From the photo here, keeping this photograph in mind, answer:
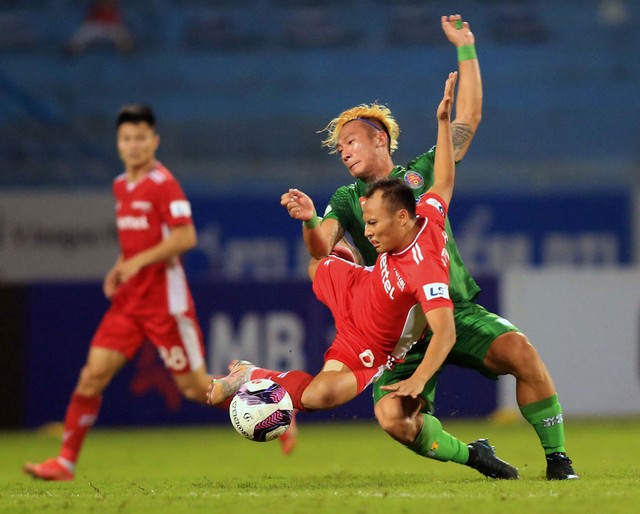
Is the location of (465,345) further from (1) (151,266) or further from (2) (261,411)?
(1) (151,266)

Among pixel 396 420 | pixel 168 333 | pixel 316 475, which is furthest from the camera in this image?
pixel 168 333

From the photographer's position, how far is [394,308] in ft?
18.5

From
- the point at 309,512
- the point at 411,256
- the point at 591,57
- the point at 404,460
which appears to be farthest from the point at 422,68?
the point at 309,512

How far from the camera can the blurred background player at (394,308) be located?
5.41 m

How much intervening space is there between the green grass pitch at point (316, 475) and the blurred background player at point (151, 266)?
28.1 inches

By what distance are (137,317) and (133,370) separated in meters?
3.00

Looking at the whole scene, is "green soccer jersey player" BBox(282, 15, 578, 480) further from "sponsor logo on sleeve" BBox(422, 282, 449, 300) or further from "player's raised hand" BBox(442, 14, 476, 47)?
"sponsor logo on sleeve" BBox(422, 282, 449, 300)

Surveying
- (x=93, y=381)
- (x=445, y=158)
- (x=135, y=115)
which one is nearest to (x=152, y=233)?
(x=135, y=115)

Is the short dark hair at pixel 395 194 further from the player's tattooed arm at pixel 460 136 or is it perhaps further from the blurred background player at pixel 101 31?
the blurred background player at pixel 101 31

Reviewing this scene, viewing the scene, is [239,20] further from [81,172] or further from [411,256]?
[411,256]

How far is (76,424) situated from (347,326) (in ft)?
7.12

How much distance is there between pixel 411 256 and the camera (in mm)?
5531

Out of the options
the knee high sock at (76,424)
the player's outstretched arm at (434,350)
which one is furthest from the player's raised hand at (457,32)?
the knee high sock at (76,424)

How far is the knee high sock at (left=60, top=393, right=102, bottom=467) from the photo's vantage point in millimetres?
7156
